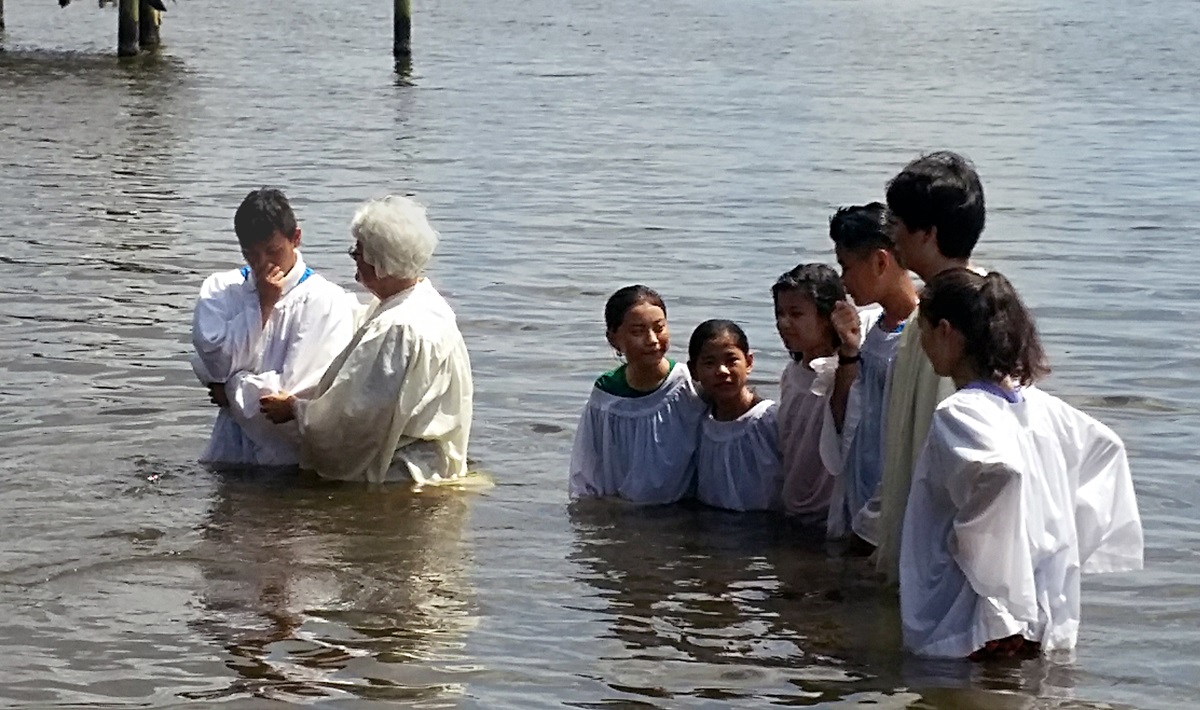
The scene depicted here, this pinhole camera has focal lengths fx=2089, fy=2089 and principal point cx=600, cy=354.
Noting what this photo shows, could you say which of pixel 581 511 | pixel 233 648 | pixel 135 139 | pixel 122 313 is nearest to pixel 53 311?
pixel 122 313

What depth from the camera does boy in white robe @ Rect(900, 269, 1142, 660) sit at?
5742mm

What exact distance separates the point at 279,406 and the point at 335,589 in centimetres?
129

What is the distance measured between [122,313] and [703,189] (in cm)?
768

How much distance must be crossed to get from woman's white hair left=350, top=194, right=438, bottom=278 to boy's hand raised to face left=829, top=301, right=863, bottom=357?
1836 millimetres

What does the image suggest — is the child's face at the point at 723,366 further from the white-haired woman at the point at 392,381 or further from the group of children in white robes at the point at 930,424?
the white-haired woman at the point at 392,381

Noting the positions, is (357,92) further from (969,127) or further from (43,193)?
(43,193)

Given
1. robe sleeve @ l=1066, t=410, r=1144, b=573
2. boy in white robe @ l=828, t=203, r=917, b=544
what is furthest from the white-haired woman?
robe sleeve @ l=1066, t=410, r=1144, b=573

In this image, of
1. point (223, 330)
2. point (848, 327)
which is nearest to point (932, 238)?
point (848, 327)

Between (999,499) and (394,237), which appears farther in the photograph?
(394,237)

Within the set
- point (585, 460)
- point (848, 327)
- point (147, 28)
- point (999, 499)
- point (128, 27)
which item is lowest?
point (585, 460)

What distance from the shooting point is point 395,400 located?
8.25 meters

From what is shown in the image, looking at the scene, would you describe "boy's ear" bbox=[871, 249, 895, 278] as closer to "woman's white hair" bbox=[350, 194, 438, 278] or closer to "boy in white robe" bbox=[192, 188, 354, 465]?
"woman's white hair" bbox=[350, 194, 438, 278]

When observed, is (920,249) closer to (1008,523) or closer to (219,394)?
(1008,523)

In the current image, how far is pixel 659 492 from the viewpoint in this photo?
812 centimetres
